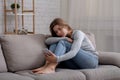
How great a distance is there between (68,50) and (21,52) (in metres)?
0.48

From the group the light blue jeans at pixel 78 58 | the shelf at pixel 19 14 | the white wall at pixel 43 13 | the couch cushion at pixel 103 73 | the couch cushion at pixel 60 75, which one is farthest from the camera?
the white wall at pixel 43 13

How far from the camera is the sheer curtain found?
161 inches

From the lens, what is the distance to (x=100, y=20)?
4.29 metres

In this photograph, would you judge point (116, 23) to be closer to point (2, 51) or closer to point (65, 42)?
point (65, 42)

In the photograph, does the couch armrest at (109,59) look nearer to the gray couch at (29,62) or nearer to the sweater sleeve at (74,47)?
the gray couch at (29,62)

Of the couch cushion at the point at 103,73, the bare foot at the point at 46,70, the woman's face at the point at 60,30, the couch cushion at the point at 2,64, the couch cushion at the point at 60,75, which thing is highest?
the woman's face at the point at 60,30

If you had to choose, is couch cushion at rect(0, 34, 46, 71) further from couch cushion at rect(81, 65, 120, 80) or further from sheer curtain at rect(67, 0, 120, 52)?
sheer curtain at rect(67, 0, 120, 52)

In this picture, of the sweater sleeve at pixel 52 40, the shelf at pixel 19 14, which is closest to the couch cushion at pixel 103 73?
the sweater sleeve at pixel 52 40

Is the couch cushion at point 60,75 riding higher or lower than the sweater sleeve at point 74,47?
lower

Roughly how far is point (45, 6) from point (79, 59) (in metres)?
2.39

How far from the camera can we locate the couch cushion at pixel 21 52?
8.45 feet

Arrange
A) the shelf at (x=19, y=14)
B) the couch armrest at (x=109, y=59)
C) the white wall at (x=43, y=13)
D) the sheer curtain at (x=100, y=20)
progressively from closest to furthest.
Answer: the couch armrest at (x=109, y=59) → the sheer curtain at (x=100, y=20) → the shelf at (x=19, y=14) → the white wall at (x=43, y=13)

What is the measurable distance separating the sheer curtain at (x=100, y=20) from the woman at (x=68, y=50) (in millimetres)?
1335

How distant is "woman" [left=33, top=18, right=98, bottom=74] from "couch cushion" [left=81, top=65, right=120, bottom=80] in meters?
0.12
